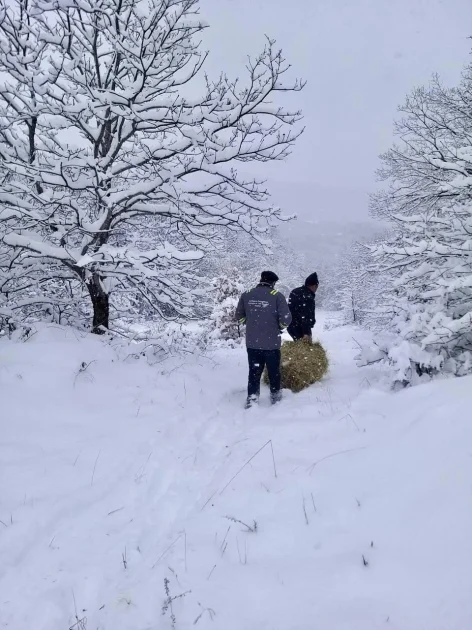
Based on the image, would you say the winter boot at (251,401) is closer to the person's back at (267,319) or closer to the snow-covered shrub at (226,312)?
the person's back at (267,319)

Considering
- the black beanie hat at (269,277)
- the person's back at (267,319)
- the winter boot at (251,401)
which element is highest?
the black beanie hat at (269,277)

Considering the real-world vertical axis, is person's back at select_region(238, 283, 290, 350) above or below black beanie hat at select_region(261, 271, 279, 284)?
below

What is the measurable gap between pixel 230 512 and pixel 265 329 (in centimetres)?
336

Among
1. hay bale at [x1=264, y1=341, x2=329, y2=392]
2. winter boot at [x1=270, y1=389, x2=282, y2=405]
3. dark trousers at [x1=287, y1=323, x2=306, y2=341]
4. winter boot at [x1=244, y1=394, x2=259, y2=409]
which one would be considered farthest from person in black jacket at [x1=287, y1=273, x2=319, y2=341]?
winter boot at [x1=244, y1=394, x2=259, y2=409]

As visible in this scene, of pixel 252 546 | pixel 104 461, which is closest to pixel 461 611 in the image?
pixel 252 546

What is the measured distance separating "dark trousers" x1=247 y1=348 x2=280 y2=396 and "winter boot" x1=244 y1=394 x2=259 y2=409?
0.08m

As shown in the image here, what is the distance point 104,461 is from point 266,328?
3152mm

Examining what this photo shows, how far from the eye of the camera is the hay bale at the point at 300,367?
6.56 m

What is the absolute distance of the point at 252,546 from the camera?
8.05 ft

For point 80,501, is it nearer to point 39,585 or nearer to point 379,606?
point 39,585

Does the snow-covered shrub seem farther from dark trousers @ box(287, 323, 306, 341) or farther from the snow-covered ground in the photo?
the snow-covered ground

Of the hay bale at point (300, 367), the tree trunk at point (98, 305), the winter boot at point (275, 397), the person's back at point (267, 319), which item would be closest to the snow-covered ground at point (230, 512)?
the winter boot at point (275, 397)

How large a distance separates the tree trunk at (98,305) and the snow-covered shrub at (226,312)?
13.6m

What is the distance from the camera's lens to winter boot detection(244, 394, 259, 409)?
19.0 feet
